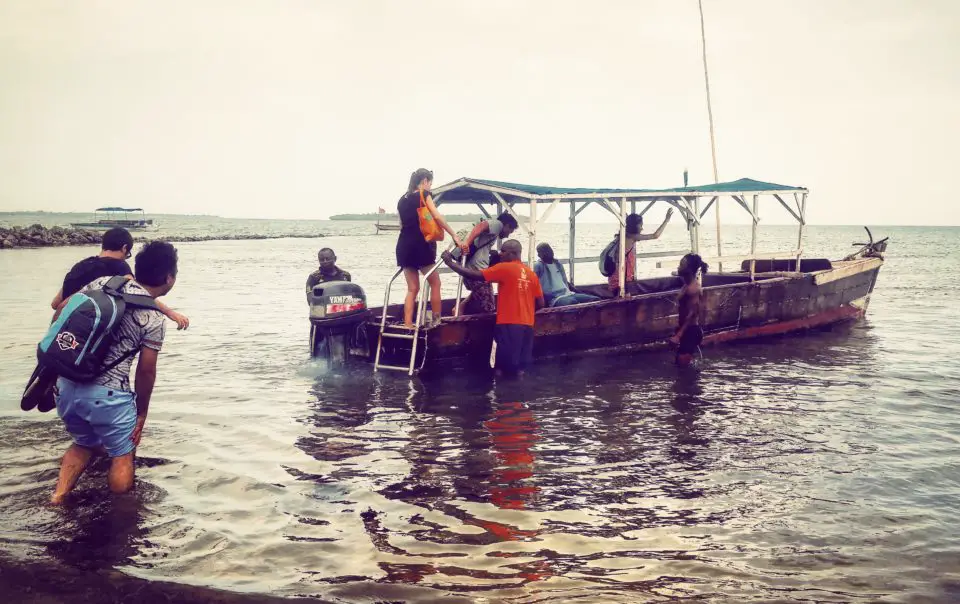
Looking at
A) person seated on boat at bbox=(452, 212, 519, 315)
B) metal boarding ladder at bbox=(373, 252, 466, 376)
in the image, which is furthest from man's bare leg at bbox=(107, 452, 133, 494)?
person seated on boat at bbox=(452, 212, 519, 315)

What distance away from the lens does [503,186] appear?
34.4 feet

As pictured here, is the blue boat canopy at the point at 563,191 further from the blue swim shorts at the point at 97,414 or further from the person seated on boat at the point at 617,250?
the blue swim shorts at the point at 97,414

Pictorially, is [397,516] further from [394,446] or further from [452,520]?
[394,446]

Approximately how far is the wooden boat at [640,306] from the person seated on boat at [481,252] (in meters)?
0.35

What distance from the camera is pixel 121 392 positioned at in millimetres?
4617

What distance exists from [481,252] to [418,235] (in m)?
1.07

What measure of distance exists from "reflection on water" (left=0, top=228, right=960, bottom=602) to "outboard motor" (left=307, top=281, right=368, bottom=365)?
0.47m

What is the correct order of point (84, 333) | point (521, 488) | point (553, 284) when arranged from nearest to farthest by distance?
point (84, 333)
point (521, 488)
point (553, 284)

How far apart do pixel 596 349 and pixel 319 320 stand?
4526 millimetres

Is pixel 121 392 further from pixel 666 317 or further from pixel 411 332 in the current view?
pixel 666 317

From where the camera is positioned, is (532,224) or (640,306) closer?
(532,224)

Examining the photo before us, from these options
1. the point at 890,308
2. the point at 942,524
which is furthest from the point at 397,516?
the point at 890,308

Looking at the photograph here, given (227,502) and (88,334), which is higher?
(88,334)

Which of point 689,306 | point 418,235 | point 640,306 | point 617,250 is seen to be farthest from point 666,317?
point 418,235
